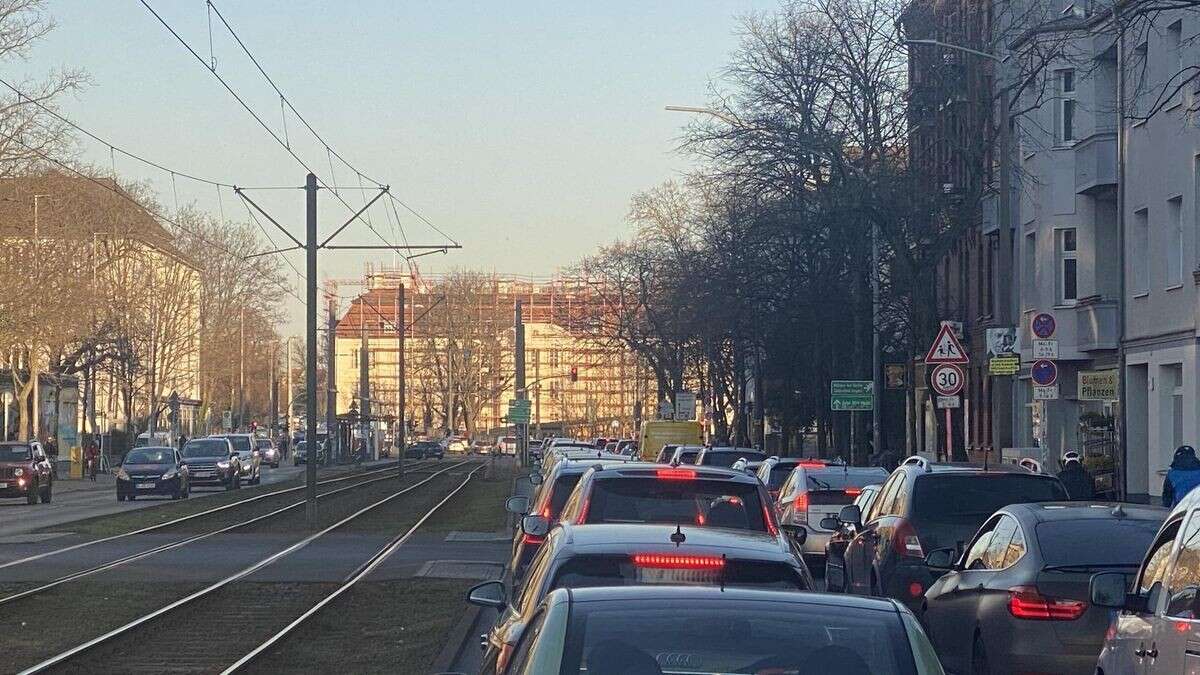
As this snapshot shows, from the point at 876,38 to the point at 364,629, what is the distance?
26519mm

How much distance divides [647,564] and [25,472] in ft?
129

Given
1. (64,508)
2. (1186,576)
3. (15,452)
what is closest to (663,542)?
(1186,576)

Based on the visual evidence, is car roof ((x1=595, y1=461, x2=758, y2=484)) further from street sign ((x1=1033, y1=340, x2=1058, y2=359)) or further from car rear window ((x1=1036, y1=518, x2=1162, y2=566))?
street sign ((x1=1033, y1=340, x2=1058, y2=359))

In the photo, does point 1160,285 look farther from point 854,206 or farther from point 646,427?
point 646,427

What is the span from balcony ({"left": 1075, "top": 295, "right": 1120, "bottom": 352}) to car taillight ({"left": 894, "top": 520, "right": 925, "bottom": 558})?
23295mm

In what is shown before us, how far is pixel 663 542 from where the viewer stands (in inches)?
331

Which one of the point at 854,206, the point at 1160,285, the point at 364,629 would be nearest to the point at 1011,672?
the point at 364,629

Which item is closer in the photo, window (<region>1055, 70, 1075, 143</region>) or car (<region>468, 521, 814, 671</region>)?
car (<region>468, 521, 814, 671</region>)

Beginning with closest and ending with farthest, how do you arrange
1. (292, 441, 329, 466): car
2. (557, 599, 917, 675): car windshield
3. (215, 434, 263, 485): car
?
(557, 599, 917, 675): car windshield
(215, 434, 263, 485): car
(292, 441, 329, 466): car

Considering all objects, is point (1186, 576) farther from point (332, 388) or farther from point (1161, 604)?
point (332, 388)

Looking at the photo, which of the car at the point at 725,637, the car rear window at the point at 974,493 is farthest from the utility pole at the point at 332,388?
the car at the point at 725,637

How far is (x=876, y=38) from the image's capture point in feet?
132

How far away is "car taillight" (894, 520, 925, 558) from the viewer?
47.3 ft

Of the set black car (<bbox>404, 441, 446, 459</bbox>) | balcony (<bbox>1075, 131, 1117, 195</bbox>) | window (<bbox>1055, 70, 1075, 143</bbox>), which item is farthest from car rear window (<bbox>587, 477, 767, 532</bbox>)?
black car (<bbox>404, 441, 446, 459</bbox>)
